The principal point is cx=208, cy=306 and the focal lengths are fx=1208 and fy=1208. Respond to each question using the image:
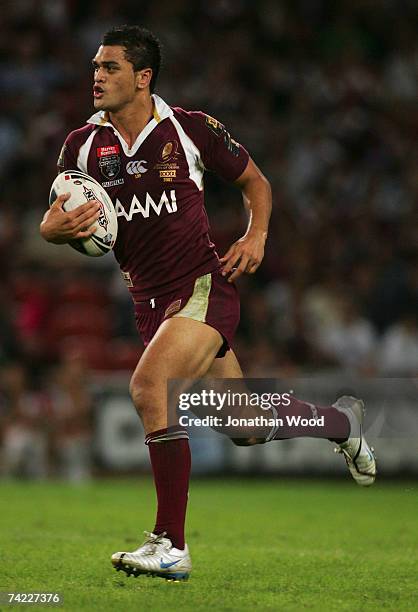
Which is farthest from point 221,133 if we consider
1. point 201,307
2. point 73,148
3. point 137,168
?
point 201,307

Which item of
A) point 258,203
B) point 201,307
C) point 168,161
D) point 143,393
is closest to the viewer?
point 143,393

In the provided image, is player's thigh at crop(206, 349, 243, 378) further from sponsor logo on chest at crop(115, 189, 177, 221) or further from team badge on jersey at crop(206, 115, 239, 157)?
team badge on jersey at crop(206, 115, 239, 157)

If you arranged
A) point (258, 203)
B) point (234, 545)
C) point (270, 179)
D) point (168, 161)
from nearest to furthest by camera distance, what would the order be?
point (168, 161)
point (258, 203)
point (234, 545)
point (270, 179)

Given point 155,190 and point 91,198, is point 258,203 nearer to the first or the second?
point 155,190

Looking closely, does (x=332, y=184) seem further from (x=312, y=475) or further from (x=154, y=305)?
(x=154, y=305)

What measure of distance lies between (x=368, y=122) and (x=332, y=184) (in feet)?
3.39

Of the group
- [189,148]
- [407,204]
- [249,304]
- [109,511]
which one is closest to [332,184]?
[407,204]

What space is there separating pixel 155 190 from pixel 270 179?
885 centimetres

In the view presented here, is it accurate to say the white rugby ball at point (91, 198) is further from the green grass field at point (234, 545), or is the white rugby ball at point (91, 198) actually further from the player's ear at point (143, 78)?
the green grass field at point (234, 545)

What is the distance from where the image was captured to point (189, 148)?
5926 mm

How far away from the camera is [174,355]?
5492 millimetres

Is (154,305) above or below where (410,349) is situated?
above

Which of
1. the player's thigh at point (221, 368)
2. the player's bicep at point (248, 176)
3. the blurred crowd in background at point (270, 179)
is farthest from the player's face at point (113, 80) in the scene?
the blurred crowd in background at point (270, 179)

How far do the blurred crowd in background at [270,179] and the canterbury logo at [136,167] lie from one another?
6.34 metres
